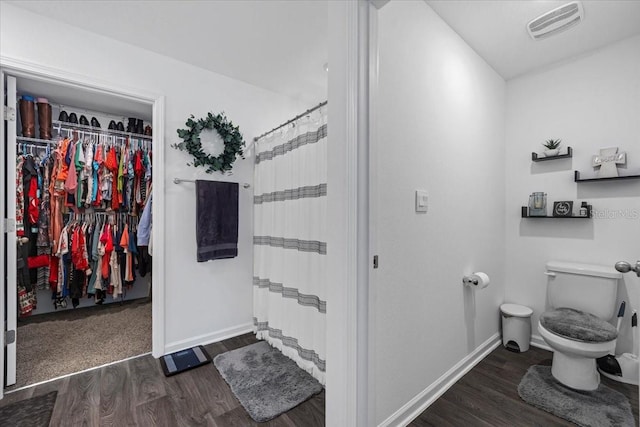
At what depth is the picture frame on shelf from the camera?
2176mm

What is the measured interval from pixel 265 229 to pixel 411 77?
166cm

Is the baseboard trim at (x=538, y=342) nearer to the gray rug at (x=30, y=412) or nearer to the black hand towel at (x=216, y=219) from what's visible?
the black hand towel at (x=216, y=219)

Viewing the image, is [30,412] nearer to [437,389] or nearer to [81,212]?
[81,212]

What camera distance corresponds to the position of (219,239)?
7.90 feet

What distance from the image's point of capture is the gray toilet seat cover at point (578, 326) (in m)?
1.67

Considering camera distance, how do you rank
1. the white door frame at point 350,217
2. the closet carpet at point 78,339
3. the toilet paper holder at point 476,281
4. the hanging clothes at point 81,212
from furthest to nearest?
1. the hanging clothes at point 81,212
2. the closet carpet at point 78,339
3. the toilet paper holder at point 476,281
4. the white door frame at point 350,217

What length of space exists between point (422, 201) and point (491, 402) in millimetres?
1284

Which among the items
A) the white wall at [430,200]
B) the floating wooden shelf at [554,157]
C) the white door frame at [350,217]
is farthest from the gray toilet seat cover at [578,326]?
the white door frame at [350,217]


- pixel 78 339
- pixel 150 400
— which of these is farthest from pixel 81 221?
pixel 150 400

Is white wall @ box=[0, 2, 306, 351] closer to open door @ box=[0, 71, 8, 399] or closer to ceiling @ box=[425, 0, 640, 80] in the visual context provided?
open door @ box=[0, 71, 8, 399]

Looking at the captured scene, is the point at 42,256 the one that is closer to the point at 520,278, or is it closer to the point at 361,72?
the point at 361,72

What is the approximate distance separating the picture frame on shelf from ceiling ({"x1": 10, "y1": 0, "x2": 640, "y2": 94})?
1162mm

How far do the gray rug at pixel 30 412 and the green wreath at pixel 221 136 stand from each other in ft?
5.72

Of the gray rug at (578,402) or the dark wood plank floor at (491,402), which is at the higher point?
the gray rug at (578,402)
